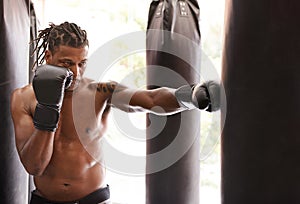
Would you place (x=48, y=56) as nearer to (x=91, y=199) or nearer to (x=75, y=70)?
(x=75, y=70)

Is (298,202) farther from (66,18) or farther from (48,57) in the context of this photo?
(66,18)

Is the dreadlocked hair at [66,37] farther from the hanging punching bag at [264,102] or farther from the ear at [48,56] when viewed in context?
the hanging punching bag at [264,102]

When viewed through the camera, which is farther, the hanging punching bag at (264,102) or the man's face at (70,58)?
the man's face at (70,58)

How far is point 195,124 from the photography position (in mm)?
1876

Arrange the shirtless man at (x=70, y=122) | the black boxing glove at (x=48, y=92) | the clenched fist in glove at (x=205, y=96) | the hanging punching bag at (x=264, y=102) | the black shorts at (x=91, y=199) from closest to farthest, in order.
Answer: the hanging punching bag at (x=264, y=102) → the clenched fist in glove at (x=205, y=96) → the black boxing glove at (x=48, y=92) → the shirtless man at (x=70, y=122) → the black shorts at (x=91, y=199)

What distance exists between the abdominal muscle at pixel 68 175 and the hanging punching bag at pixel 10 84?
0.21 metres

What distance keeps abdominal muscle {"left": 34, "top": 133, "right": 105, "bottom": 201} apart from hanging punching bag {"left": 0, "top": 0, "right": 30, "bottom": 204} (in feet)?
0.69

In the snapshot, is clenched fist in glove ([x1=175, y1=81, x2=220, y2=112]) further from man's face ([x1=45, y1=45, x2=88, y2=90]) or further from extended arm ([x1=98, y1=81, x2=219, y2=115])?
man's face ([x1=45, y1=45, x2=88, y2=90])

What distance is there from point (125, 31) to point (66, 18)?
0.43 meters

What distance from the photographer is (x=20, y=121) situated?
5.27ft

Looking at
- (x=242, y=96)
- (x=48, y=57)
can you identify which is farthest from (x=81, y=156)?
(x=242, y=96)

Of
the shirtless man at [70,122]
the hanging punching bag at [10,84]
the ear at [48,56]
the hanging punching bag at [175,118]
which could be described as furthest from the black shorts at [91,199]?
the ear at [48,56]

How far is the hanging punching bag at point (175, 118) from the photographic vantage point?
1852 millimetres

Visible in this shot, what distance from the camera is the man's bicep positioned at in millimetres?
1560
